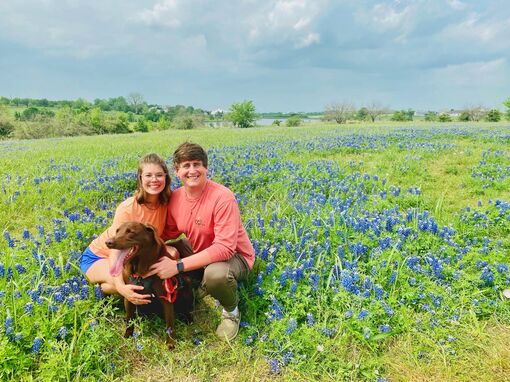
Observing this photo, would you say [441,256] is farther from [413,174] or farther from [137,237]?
[413,174]

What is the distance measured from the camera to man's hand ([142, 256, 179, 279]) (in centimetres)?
307

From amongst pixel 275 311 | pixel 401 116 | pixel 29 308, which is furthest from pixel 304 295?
pixel 401 116

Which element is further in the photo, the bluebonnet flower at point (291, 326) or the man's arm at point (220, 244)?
the man's arm at point (220, 244)

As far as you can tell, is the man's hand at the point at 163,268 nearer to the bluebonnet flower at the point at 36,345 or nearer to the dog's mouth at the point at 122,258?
the dog's mouth at the point at 122,258

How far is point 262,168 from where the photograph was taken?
830 centimetres

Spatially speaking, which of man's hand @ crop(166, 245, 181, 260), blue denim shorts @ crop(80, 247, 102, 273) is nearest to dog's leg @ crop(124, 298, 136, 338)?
man's hand @ crop(166, 245, 181, 260)

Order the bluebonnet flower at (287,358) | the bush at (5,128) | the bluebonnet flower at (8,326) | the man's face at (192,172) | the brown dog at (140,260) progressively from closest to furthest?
the bluebonnet flower at (8,326) < the brown dog at (140,260) < the bluebonnet flower at (287,358) < the man's face at (192,172) < the bush at (5,128)

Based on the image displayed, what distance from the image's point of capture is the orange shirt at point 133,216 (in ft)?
11.8

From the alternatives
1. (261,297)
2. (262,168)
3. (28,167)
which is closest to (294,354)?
(261,297)

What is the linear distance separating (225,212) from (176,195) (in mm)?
729

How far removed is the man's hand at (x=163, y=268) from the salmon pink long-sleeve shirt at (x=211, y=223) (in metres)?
0.29

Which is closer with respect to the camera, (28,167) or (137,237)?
(137,237)

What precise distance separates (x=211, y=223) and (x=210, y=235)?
16 centimetres

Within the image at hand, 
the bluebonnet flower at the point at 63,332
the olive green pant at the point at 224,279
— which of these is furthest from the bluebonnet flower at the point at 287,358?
the bluebonnet flower at the point at 63,332
